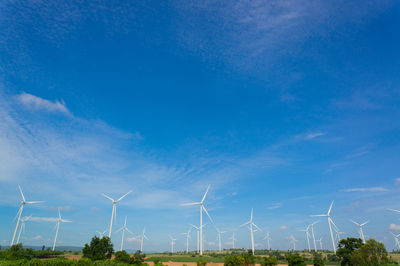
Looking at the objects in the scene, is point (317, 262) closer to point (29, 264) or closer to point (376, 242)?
point (376, 242)

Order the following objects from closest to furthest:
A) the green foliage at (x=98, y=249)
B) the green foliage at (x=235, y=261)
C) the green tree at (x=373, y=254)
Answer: the green tree at (x=373, y=254) < the green foliage at (x=235, y=261) < the green foliage at (x=98, y=249)

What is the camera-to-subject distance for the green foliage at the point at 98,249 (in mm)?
86438

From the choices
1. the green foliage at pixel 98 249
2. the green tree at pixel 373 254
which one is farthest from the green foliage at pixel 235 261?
the green foliage at pixel 98 249

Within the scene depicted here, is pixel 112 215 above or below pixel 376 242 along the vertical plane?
above

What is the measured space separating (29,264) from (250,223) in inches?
4292

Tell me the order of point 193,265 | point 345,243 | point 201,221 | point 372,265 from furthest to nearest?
1. point 193,265
2. point 201,221
3. point 345,243
4. point 372,265

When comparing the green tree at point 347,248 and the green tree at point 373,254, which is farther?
the green tree at point 347,248

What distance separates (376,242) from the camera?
7306 cm

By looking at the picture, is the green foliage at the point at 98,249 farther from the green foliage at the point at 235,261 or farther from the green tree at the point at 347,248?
the green tree at the point at 347,248

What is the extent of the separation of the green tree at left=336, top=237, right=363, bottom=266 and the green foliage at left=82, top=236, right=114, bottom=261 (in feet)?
285

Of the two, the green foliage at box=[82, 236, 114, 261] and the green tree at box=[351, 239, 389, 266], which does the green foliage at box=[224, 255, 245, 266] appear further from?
the green foliage at box=[82, 236, 114, 261]

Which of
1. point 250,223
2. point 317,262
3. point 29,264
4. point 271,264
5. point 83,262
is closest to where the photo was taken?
point 29,264

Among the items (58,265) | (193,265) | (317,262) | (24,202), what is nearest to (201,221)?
(193,265)

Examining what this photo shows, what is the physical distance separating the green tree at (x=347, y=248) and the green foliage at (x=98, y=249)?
285 feet
